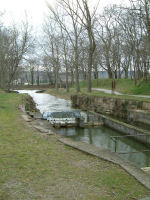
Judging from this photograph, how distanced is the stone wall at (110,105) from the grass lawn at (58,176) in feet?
39.9

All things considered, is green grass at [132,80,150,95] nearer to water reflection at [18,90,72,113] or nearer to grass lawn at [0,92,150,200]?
water reflection at [18,90,72,113]

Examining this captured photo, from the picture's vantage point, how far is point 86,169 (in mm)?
5363

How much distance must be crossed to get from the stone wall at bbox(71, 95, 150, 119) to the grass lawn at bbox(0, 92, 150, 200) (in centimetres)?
1215

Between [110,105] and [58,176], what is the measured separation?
1811cm

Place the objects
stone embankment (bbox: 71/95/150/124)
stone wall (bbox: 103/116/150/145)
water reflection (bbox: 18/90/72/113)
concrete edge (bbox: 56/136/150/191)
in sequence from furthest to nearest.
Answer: water reflection (bbox: 18/90/72/113) < stone embankment (bbox: 71/95/150/124) < stone wall (bbox: 103/116/150/145) < concrete edge (bbox: 56/136/150/191)

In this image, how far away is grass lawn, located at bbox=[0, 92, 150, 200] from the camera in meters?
4.07

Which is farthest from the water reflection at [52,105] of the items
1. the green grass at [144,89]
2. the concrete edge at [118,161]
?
the concrete edge at [118,161]

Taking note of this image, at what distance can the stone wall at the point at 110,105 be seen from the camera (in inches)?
729

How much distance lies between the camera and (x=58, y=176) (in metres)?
4.86

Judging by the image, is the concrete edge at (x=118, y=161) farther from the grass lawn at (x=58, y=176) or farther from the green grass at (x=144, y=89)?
the green grass at (x=144, y=89)

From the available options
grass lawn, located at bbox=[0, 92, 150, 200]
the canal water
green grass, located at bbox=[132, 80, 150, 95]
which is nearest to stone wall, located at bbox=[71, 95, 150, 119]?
the canal water

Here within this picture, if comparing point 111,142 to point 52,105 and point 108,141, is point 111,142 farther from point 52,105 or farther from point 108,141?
point 52,105

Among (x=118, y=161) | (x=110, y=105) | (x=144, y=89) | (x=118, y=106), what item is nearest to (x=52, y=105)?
(x=110, y=105)

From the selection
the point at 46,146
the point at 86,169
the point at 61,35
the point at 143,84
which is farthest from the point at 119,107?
the point at 61,35
